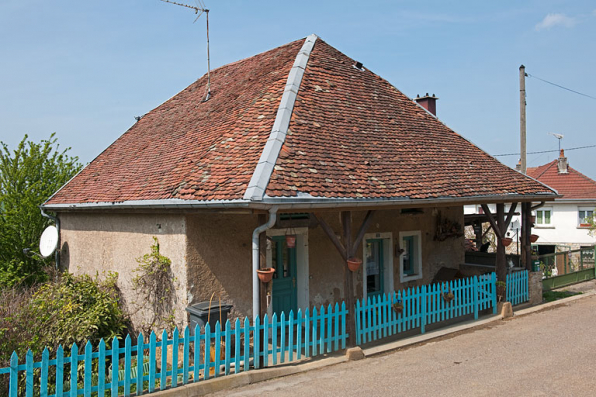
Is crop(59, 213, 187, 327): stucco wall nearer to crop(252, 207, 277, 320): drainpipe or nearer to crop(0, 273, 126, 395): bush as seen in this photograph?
crop(0, 273, 126, 395): bush

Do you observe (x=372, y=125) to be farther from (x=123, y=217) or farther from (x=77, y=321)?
(x=77, y=321)

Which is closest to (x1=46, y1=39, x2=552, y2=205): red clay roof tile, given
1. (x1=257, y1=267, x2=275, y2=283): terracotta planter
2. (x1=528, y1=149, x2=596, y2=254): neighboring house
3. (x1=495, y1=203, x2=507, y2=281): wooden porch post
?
(x1=495, y1=203, x2=507, y2=281): wooden porch post

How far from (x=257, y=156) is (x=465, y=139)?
7.31m

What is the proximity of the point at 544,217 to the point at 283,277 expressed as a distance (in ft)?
80.1

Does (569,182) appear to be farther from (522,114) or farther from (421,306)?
(421,306)

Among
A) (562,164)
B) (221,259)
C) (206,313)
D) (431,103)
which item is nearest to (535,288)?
(431,103)

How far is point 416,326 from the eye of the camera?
9.44m

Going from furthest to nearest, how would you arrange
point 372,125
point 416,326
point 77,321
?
1. point 372,125
2. point 416,326
3. point 77,321

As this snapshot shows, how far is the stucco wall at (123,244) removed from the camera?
A: 8070 millimetres

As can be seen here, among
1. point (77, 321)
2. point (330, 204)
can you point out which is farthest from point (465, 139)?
point (77, 321)

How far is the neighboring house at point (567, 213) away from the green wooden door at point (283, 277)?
69.7ft

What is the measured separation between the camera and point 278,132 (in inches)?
324

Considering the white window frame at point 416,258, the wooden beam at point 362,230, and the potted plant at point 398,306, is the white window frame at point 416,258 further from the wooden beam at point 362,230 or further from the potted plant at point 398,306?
the wooden beam at point 362,230

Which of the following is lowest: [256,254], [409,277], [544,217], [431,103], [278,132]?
[409,277]
